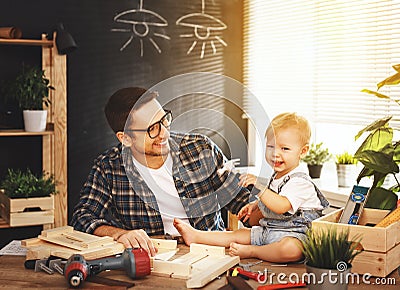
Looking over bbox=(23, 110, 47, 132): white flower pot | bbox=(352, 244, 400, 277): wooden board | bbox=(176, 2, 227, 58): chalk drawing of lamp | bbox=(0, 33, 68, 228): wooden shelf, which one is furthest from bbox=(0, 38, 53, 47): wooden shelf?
bbox=(352, 244, 400, 277): wooden board

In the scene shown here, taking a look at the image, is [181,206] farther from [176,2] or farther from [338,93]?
[176,2]

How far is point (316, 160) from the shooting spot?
149 inches

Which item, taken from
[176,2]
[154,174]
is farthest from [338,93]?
[154,174]

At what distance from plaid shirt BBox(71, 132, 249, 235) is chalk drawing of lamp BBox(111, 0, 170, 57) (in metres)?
1.69

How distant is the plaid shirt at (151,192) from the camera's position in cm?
239

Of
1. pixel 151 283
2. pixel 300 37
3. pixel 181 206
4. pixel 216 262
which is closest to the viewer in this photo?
pixel 151 283

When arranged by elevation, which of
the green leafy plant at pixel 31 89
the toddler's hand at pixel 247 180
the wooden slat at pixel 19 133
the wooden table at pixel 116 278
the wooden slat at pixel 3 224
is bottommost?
the wooden slat at pixel 3 224

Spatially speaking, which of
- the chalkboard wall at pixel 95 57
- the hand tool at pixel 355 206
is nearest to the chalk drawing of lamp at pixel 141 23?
the chalkboard wall at pixel 95 57

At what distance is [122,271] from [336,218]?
76 cm

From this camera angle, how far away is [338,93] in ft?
12.1

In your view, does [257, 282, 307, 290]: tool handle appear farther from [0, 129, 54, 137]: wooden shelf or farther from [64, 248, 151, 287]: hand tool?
[0, 129, 54, 137]: wooden shelf

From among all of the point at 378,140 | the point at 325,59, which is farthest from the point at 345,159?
the point at 378,140

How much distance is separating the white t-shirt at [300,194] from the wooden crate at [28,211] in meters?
1.89

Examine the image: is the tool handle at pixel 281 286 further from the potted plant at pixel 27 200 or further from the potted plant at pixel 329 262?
the potted plant at pixel 27 200
